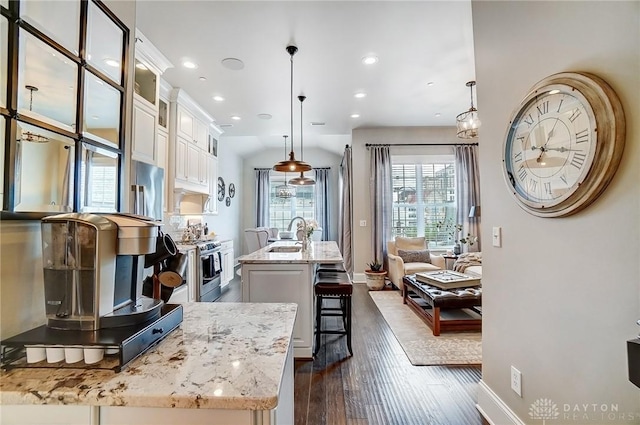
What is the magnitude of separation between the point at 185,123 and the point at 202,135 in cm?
63

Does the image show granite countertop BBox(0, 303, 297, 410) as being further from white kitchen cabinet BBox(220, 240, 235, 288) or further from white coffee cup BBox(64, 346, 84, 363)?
white kitchen cabinet BBox(220, 240, 235, 288)

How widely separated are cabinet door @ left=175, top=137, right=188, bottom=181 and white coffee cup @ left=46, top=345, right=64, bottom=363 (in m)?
3.71

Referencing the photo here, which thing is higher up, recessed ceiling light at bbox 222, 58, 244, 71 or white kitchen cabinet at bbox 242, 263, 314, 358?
recessed ceiling light at bbox 222, 58, 244, 71

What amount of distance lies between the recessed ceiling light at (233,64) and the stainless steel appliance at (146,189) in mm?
1436

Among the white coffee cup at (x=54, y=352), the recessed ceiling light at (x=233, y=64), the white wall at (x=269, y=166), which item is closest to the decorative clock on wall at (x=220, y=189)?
the white wall at (x=269, y=166)

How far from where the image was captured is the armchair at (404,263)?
4766 millimetres

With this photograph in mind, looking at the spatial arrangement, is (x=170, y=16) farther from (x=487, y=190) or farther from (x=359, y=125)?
(x=359, y=125)

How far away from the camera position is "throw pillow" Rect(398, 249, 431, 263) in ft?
16.8

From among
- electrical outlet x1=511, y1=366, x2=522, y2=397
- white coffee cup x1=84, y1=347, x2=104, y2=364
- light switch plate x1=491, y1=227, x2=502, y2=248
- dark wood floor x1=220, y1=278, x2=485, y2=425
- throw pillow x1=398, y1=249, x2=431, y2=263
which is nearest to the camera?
white coffee cup x1=84, y1=347, x2=104, y2=364

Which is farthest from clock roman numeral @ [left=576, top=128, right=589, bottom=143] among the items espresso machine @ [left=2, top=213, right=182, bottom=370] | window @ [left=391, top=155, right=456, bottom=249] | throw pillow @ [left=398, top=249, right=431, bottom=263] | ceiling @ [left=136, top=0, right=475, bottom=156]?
window @ [left=391, top=155, right=456, bottom=249]

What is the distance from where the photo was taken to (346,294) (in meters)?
2.82

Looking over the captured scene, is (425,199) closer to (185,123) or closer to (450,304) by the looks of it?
(450,304)

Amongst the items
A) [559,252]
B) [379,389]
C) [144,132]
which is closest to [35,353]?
[559,252]

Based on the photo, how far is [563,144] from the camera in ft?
4.21
